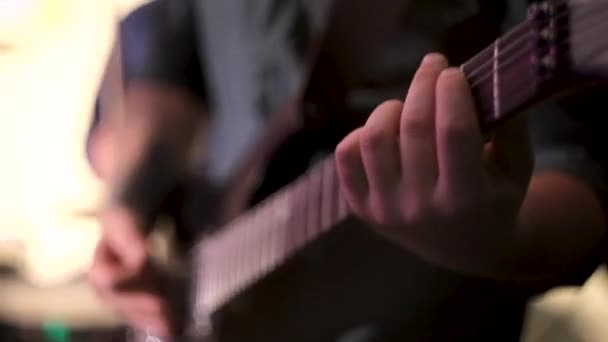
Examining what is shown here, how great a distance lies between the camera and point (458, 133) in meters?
0.29

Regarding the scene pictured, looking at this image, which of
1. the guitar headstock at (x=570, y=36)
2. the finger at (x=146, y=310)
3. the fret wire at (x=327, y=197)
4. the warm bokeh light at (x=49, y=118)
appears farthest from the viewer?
the warm bokeh light at (x=49, y=118)

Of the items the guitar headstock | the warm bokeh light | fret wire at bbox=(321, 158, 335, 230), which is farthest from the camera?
the warm bokeh light

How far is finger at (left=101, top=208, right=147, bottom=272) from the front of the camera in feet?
1.73

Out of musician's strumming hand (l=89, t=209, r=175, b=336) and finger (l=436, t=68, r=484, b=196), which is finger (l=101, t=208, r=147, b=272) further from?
finger (l=436, t=68, r=484, b=196)

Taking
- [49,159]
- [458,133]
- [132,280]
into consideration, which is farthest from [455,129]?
[49,159]

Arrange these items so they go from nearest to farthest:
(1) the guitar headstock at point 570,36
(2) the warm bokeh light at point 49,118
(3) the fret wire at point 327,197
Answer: (1) the guitar headstock at point 570,36, (3) the fret wire at point 327,197, (2) the warm bokeh light at point 49,118

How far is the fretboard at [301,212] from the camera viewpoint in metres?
0.28

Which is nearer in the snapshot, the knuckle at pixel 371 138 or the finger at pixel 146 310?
the knuckle at pixel 371 138

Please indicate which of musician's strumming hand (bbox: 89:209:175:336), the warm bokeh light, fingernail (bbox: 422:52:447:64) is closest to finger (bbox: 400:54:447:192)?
fingernail (bbox: 422:52:447:64)

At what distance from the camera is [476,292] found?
1.17 feet

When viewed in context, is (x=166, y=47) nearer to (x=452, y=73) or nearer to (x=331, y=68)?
(x=331, y=68)

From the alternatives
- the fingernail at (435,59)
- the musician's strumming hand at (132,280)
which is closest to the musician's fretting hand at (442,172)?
the fingernail at (435,59)

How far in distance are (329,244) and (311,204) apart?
22mm

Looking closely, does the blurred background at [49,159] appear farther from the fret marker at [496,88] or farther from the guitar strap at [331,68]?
the fret marker at [496,88]
